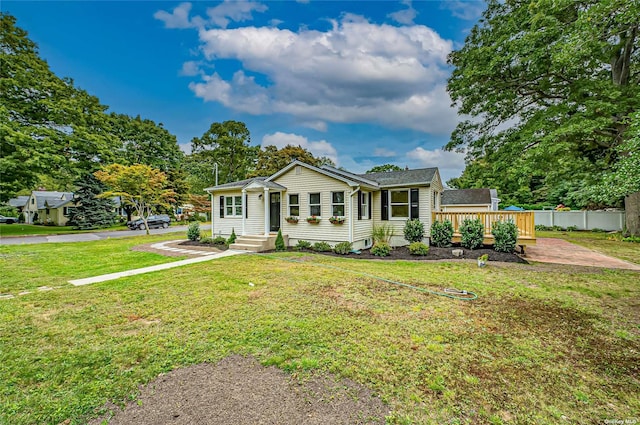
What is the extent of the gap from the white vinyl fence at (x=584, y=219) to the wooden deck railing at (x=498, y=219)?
496 inches

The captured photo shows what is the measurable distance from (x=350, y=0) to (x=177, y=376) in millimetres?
13820

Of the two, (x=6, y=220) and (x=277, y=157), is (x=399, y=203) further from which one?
(x=6, y=220)

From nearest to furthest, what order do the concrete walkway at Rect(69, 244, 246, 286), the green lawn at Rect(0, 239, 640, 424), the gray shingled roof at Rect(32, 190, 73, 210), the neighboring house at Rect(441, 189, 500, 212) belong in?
the green lawn at Rect(0, 239, 640, 424) → the concrete walkway at Rect(69, 244, 246, 286) → the neighboring house at Rect(441, 189, 500, 212) → the gray shingled roof at Rect(32, 190, 73, 210)

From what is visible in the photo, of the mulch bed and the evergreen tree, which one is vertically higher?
the evergreen tree

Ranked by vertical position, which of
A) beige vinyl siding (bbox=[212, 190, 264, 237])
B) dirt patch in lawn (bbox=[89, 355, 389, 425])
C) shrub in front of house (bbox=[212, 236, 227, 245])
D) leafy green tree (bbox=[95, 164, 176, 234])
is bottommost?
dirt patch in lawn (bbox=[89, 355, 389, 425])

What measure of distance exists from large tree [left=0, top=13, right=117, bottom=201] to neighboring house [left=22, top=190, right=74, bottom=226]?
8.80 metres

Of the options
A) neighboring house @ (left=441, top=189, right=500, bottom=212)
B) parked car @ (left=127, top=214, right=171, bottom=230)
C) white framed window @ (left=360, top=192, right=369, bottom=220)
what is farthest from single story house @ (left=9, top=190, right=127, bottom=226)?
neighboring house @ (left=441, top=189, right=500, bottom=212)

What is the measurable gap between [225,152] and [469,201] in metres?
28.3

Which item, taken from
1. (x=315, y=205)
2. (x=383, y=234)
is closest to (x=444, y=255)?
(x=383, y=234)

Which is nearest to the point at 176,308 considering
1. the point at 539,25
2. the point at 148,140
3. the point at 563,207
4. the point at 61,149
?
the point at 539,25

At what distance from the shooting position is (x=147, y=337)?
3.42 metres

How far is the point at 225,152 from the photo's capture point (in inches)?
1330

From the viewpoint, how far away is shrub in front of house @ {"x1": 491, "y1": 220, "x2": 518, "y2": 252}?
940cm

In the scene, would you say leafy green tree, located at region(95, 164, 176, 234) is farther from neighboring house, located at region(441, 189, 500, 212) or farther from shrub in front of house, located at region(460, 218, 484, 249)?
neighboring house, located at region(441, 189, 500, 212)
